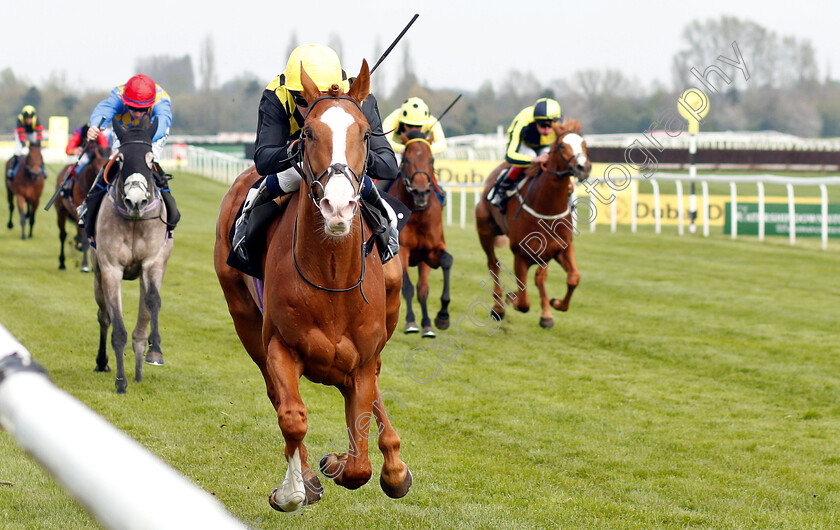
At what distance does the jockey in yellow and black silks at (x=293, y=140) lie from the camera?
4.02m

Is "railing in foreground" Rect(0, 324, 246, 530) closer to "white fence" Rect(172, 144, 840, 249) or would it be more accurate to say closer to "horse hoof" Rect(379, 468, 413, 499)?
"horse hoof" Rect(379, 468, 413, 499)

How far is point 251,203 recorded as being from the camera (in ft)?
14.4

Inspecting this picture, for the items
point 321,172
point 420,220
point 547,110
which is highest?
point 547,110

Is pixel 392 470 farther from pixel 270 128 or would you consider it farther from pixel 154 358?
pixel 154 358

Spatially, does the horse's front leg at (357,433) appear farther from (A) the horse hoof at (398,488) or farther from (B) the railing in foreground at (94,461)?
A: (B) the railing in foreground at (94,461)

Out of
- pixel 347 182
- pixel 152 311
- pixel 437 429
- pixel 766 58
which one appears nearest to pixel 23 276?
pixel 152 311

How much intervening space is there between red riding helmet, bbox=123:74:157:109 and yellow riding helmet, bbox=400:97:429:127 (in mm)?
2552

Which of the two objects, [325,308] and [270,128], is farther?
[270,128]

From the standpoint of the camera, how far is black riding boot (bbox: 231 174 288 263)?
13.9 ft

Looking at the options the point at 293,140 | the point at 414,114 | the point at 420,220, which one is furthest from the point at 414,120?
the point at 293,140

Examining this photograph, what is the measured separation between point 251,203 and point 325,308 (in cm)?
90

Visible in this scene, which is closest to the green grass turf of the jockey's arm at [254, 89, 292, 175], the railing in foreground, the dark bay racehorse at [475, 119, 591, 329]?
the railing in foreground

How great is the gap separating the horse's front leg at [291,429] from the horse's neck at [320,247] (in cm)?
38

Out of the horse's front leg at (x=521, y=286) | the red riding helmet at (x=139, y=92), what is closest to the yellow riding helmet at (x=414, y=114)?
the horse's front leg at (x=521, y=286)
